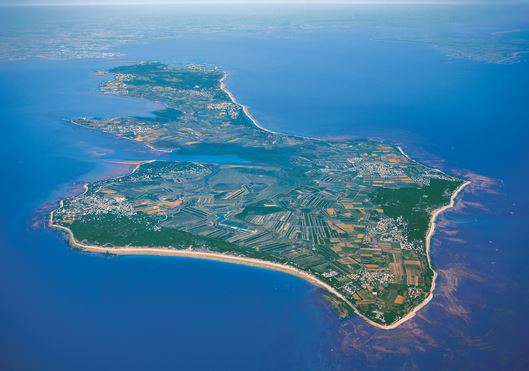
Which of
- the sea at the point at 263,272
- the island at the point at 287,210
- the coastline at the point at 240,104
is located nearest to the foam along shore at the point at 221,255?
the island at the point at 287,210

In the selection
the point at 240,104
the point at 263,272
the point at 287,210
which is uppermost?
the point at 287,210

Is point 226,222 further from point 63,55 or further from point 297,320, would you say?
point 63,55

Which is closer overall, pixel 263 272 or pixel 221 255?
pixel 263 272

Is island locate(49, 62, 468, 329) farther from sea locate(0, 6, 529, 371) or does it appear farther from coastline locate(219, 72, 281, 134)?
coastline locate(219, 72, 281, 134)

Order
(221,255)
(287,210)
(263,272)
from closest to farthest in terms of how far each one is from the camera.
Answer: (263,272)
(221,255)
(287,210)

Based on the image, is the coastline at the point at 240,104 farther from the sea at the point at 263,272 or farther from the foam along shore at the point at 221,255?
the foam along shore at the point at 221,255

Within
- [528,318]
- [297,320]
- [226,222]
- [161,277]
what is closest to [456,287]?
[528,318]

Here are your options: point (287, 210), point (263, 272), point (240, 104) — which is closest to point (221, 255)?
point (263, 272)

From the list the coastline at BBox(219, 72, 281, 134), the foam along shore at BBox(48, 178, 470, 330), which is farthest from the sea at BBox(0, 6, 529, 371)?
the coastline at BBox(219, 72, 281, 134)

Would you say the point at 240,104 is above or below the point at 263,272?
below

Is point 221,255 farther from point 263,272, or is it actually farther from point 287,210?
point 287,210
